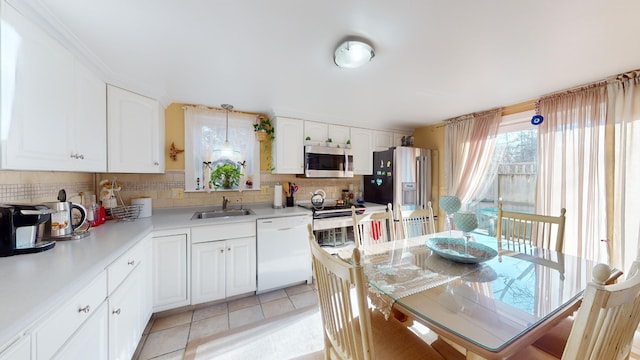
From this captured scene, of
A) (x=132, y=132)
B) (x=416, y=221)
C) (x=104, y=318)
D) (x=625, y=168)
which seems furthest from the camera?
(x=416, y=221)

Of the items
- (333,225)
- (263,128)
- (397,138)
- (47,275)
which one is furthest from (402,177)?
(47,275)

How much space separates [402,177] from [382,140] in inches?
29.8

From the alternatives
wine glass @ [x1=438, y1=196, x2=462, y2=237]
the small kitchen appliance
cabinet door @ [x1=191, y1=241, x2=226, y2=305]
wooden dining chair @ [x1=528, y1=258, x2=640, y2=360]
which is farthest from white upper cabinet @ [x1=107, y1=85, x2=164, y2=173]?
wooden dining chair @ [x1=528, y1=258, x2=640, y2=360]

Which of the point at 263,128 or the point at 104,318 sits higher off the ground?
the point at 263,128

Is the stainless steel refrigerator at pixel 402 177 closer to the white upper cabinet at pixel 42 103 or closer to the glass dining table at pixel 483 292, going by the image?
the glass dining table at pixel 483 292

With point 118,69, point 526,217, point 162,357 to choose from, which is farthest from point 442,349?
point 118,69

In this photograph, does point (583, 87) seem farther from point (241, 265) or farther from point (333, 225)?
point (241, 265)

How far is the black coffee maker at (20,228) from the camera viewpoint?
42.1 inches

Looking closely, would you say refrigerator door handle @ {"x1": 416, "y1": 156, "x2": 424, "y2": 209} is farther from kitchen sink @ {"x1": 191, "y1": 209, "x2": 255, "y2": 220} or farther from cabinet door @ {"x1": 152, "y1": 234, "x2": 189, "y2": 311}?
cabinet door @ {"x1": 152, "y1": 234, "x2": 189, "y2": 311}

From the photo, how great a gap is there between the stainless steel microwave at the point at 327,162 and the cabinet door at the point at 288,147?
104mm

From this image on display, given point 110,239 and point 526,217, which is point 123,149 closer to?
point 110,239

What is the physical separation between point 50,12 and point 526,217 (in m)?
3.39

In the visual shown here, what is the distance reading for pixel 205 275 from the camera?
6.95 ft

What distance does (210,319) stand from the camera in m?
2.02
